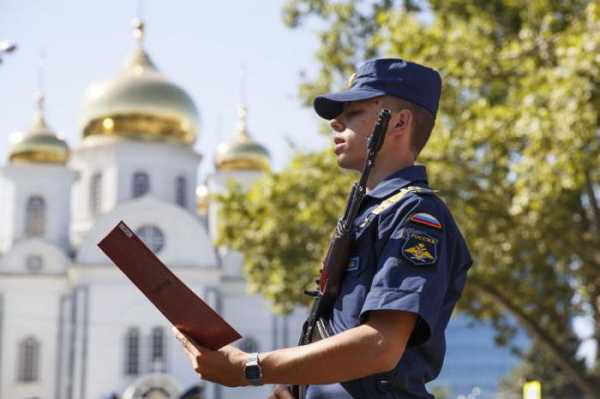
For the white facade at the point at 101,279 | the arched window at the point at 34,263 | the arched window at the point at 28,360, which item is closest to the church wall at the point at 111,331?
the white facade at the point at 101,279

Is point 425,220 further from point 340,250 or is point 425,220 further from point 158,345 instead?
point 158,345

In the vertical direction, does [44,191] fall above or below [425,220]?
above

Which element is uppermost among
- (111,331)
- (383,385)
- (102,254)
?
(102,254)

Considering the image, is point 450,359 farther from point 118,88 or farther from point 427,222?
point 427,222

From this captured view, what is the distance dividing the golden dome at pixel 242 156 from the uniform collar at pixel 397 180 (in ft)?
169

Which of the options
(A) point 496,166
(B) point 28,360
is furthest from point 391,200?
(B) point 28,360

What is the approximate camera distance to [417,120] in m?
3.72

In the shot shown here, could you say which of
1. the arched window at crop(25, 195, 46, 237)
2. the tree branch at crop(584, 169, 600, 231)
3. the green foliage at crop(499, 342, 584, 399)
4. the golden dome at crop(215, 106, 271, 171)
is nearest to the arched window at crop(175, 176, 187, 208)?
the golden dome at crop(215, 106, 271, 171)

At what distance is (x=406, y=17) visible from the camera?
18.2 meters

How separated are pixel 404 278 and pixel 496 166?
14407 mm

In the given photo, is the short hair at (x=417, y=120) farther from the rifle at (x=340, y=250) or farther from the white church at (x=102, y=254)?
the white church at (x=102, y=254)

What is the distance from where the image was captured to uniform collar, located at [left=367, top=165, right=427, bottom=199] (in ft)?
11.8

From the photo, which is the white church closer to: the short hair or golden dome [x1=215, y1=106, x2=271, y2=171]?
golden dome [x1=215, y1=106, x2=271, y2=171]

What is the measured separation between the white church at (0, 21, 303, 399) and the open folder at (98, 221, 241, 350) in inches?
1730
